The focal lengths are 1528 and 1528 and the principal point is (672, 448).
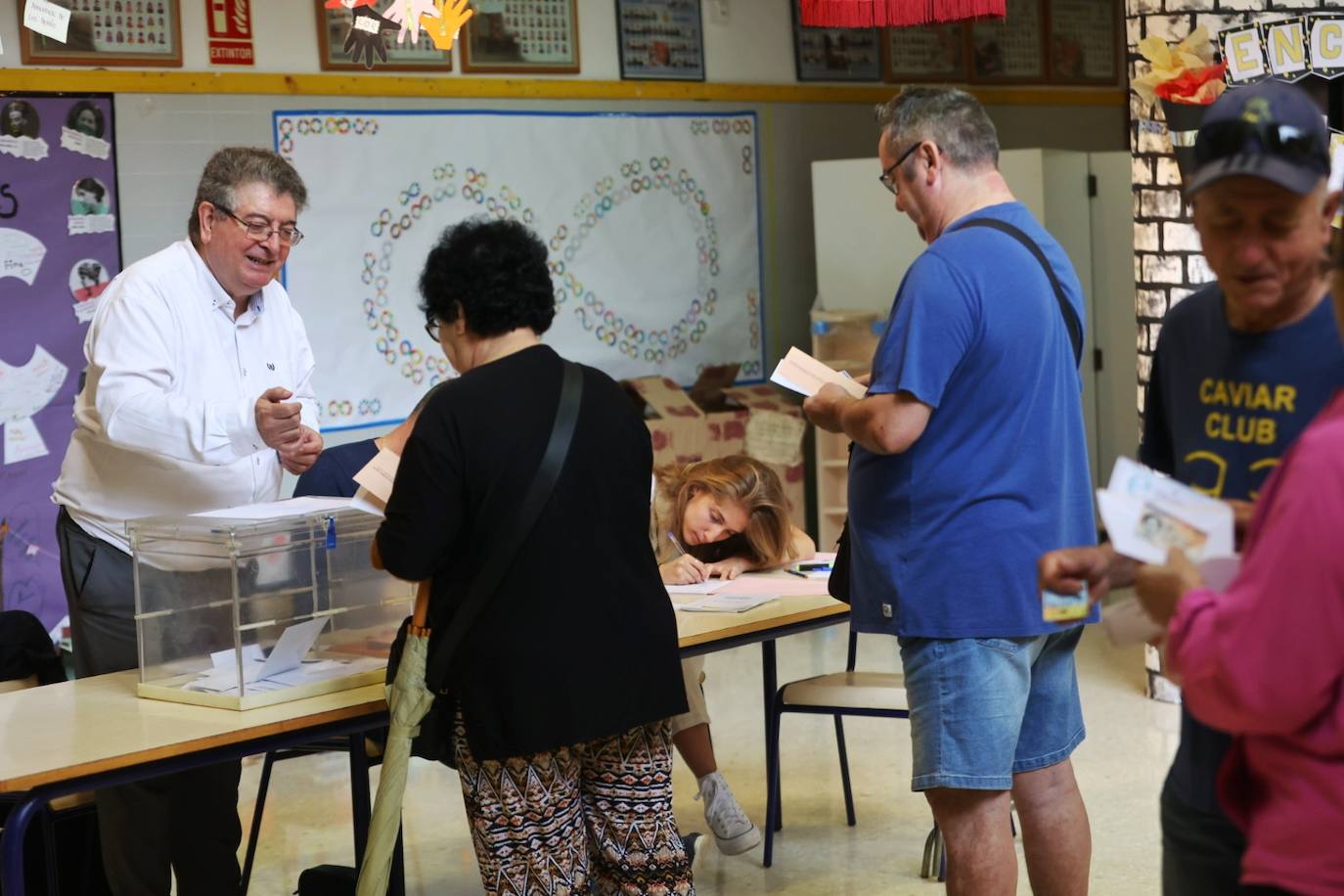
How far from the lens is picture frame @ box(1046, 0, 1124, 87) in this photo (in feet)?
28.4

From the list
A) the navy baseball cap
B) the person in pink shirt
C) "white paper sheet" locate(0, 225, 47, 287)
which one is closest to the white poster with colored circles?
"white paper sheet" locate(0, 225, 47, 287)

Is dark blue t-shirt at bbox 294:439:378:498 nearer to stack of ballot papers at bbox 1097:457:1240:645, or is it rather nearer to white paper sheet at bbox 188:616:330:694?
white paper sheet at bbox 188:616:330:694

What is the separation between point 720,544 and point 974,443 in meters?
1.63

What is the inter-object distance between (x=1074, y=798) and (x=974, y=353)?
889 mm

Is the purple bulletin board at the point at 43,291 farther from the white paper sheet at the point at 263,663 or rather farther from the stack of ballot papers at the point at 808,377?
the stack of ballot papers at the point at 808,377

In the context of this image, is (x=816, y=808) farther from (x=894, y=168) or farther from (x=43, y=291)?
(x=43, y=291)

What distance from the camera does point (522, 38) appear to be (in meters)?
6.59

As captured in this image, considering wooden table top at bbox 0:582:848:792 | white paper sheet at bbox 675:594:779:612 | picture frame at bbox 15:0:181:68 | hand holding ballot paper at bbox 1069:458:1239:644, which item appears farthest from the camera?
picture frame at bbox 15:0:181:68

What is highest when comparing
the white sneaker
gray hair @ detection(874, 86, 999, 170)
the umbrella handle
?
gray hair @ detection(874, 86, 999, 170)

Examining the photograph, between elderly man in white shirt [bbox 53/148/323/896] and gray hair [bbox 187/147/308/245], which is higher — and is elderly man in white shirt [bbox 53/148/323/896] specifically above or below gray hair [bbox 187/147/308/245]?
below

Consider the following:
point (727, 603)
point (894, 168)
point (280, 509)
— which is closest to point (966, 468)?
point (894, 168)

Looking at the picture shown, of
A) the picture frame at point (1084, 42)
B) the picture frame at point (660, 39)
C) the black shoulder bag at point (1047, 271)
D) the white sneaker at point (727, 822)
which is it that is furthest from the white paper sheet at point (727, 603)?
the picture frame at point (1084, 42)

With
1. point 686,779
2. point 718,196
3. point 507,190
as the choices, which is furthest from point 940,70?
point 686,779

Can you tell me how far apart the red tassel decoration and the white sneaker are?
2.06 metres
